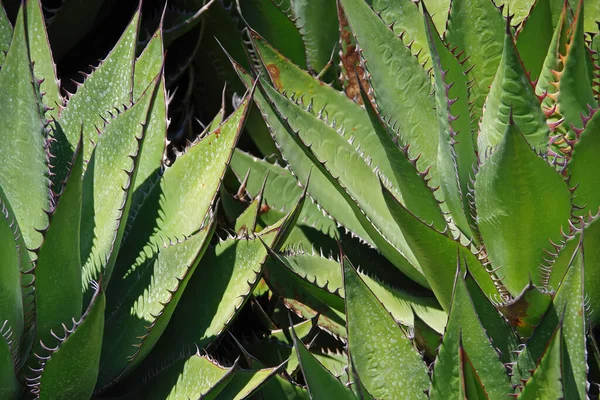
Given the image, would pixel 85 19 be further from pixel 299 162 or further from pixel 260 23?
pixel 299 162

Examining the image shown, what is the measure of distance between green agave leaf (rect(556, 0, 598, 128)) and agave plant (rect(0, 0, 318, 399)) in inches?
16.0

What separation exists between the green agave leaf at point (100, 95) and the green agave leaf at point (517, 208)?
1.87ft

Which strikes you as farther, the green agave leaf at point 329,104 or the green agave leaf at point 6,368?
the green agave leaf at point 329,104

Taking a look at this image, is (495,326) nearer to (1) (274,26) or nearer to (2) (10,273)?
(2) (10,273)

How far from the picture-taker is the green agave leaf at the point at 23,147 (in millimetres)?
1111

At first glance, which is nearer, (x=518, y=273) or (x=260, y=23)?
(x=518, y=273)

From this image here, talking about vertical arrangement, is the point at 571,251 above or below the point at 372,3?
below

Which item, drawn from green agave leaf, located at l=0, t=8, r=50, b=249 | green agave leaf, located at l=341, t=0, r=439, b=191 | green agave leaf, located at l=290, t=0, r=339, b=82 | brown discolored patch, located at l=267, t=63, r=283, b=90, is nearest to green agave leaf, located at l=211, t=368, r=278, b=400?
green agave leaf, located at l=0, t=8, r=50, b=249

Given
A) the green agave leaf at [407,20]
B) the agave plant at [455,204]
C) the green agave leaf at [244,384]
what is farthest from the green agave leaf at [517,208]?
the green agave leaf at [407,20]

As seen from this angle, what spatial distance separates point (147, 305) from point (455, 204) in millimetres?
461

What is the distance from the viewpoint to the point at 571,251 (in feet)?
3.28

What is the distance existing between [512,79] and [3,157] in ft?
2.26

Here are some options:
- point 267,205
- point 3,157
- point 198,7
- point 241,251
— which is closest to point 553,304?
point 241,251

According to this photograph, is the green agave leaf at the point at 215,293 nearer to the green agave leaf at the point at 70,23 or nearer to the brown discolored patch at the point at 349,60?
the brown discolored patch at the point at 349,60
